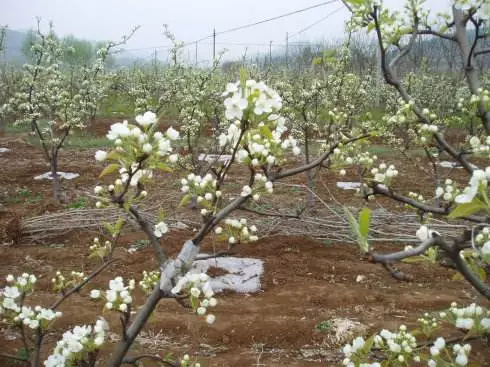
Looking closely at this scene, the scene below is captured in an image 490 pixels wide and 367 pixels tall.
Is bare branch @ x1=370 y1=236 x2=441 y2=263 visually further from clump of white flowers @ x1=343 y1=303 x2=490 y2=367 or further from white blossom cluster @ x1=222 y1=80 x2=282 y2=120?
white blossom cluster @ x1=222 y1=80 x2=282 y2=120

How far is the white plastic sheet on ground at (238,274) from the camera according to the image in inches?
192

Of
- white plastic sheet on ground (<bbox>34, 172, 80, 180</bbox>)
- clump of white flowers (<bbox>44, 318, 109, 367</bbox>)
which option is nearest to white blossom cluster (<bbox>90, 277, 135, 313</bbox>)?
clump of white flowers (<bbox>44, 318, 109, 367</bbox>)

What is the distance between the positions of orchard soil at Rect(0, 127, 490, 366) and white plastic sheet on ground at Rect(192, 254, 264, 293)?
0.10 metres

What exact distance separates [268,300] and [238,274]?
0.63m

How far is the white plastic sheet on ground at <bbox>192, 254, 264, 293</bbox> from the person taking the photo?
4.88 m

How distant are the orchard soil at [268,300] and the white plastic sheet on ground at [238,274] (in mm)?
101

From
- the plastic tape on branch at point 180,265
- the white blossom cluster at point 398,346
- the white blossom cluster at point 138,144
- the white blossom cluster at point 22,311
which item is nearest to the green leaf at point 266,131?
the white blossom cluster at point 138,144

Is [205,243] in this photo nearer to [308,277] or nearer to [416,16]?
[308,277]

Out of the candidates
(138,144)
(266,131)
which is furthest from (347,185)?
(138,144)

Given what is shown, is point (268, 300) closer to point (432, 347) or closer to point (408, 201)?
point (408, 201)

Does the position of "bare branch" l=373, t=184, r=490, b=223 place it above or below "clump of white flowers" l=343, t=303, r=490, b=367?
above

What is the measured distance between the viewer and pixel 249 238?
1761 millimetres

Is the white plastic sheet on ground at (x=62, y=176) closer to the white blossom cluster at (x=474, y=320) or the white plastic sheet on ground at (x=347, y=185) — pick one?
the white plastic sheet on ground at (x=347, y=185)

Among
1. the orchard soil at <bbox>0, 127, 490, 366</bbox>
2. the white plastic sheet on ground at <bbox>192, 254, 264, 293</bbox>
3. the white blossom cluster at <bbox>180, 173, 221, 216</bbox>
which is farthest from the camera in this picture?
the white plastic sheet on ground at <bbox>192, 254, 264, 293</bbox>
